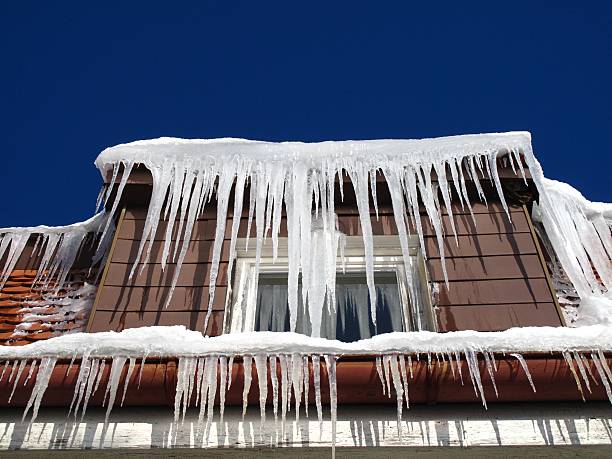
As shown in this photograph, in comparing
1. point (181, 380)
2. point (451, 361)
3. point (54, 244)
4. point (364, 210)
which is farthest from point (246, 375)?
point (54, 244)

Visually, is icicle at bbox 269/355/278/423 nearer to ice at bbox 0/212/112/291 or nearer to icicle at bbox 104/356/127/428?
icicle at bbox 104/356/127/428

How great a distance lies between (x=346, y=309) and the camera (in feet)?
12.1

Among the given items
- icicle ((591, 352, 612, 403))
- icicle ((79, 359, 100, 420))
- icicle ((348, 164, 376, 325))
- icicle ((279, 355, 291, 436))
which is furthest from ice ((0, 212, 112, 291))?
icicle ((591, 352, 612, 403))

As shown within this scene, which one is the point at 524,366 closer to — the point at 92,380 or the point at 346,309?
the point at 346,309

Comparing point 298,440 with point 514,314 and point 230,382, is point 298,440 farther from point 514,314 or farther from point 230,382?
→ point 514,314

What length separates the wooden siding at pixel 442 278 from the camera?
10.8 ft

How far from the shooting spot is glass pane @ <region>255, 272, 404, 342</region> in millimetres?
3563

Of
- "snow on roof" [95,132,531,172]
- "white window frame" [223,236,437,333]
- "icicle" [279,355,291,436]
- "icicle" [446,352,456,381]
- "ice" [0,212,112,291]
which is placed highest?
"snow on roof" [95,132,531,172]

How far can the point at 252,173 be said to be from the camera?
414cm

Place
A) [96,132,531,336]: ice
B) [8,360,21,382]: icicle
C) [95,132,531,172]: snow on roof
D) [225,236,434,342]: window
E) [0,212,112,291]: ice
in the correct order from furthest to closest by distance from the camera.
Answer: [0,212,112,291]: ice, [95,132,531,172]: snow on roof, [96,132,531,336]: ice, [225,236,434,342]: window, [8,360,21,382]: icicle

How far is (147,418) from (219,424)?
12.5 inches

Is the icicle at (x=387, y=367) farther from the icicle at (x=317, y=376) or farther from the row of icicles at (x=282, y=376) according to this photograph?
the icicle at (x=317, y=376)

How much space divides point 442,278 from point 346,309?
60 cm

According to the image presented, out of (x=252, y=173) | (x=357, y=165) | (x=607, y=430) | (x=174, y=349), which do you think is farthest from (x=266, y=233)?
(x=607, y=430)
